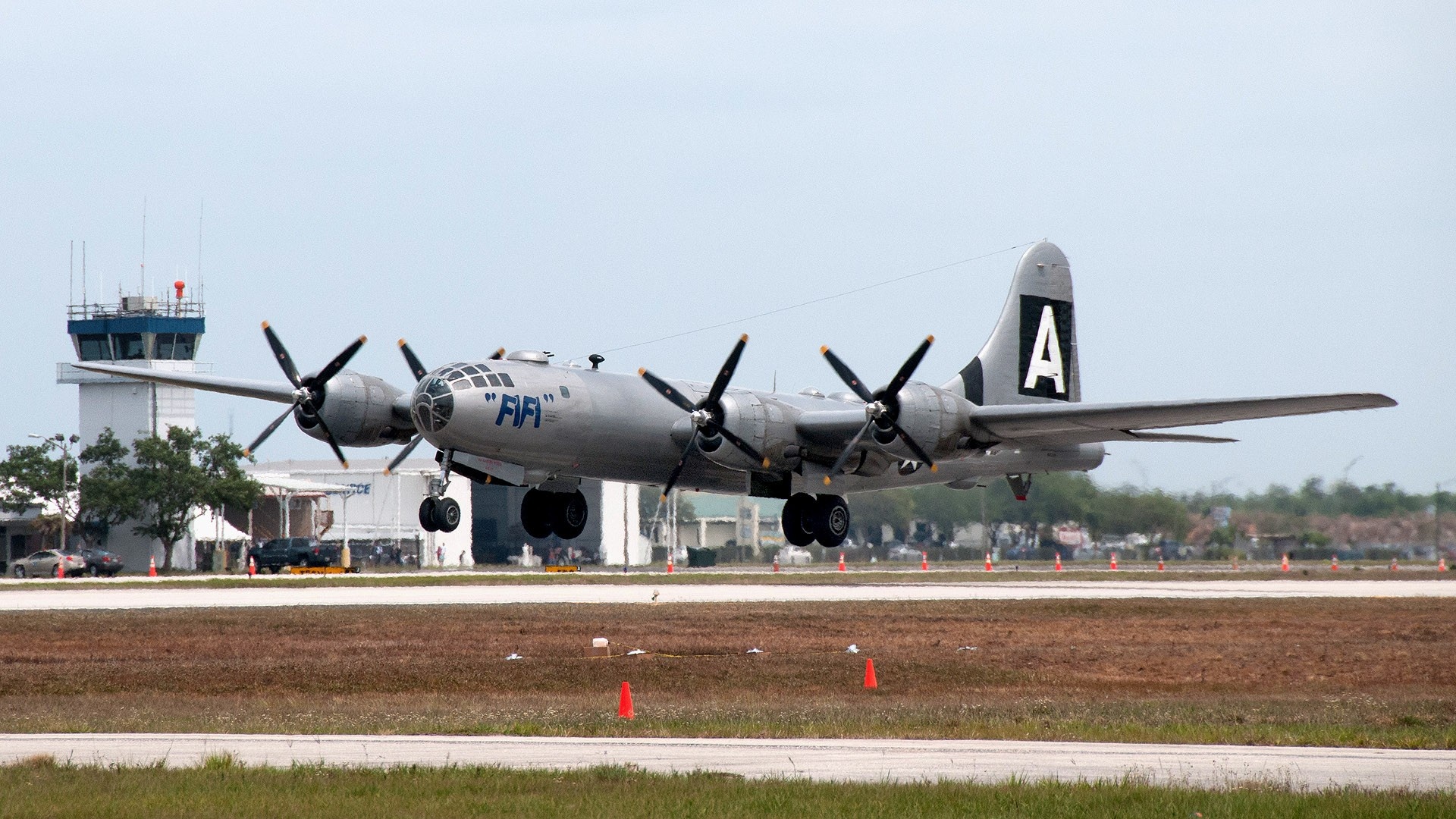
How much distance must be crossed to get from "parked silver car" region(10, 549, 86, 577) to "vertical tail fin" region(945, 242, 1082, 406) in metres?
56.4

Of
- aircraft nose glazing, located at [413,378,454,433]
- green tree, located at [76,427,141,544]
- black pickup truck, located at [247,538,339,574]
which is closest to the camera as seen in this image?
aircraft nose glazing, located at [413,378,454,433]

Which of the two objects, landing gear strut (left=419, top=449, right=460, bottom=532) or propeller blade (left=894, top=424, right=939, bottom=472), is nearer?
landing gear strut (left=419, top=449, right=460, bottom=532)

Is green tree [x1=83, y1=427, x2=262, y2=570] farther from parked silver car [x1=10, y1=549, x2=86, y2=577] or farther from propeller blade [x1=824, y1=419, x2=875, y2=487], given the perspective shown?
propeller blade [x1=824, y1=419, x2=875, y2=487]

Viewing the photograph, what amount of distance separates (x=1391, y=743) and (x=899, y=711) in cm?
878

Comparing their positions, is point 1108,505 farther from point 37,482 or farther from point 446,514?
point 37,482

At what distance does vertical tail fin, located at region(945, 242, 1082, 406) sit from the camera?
45.8m

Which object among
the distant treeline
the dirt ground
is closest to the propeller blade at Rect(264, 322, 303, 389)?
the dirt ground

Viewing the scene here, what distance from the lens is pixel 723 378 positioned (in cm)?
3725

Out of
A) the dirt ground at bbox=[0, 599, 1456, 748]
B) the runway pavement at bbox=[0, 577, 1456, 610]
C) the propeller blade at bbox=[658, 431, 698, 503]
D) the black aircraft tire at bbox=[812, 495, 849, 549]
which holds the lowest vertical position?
the dirt ground at bbox=[0, 599, 1456, 748]

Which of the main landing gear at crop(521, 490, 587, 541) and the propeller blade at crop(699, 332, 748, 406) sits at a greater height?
the propeller blade at crop(699, 332, 748, 406)

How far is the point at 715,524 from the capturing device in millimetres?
137375

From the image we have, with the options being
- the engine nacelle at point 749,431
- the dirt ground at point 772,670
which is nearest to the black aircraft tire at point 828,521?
the engine nacelle at point 749,431

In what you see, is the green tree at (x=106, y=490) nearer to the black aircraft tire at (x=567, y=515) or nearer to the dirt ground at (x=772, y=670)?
the dirt ground at (x=772, y=670)

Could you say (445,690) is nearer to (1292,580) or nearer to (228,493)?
(1292,580)
